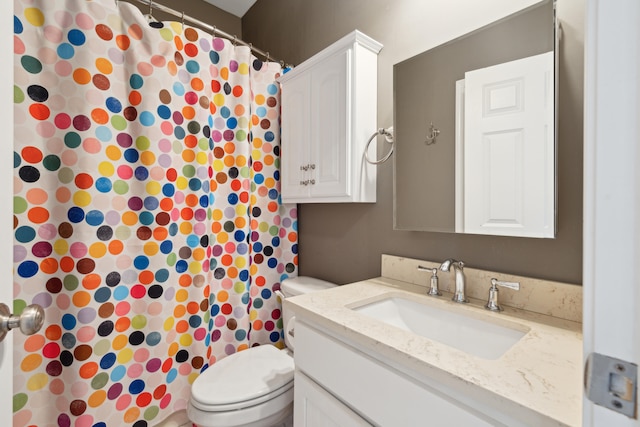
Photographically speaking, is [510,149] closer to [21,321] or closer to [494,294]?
[494,294]

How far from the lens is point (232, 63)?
1.55 metres

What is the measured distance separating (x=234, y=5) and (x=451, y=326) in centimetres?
259

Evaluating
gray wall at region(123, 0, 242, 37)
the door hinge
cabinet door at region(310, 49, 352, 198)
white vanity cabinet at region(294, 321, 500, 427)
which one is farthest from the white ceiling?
the door hinge

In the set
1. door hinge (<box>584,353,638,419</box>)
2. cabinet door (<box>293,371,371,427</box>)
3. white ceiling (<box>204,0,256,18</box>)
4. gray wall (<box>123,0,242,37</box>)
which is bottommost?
cabinet door (<box>293,371,371,427</box>)

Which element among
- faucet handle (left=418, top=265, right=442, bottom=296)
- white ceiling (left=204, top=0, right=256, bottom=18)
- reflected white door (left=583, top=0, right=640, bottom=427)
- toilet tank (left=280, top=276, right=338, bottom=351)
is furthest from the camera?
white ceiling (left=204, top=0, right=256, bottom=18)

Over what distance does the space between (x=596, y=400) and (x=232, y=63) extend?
70.6 inches

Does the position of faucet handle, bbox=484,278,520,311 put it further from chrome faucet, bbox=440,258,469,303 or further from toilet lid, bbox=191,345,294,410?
toilet lid, bbox=191,345,294,410

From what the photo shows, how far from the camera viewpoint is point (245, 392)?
3.61 ft

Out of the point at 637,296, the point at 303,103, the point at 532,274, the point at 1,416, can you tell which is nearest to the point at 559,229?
the point at 532,274

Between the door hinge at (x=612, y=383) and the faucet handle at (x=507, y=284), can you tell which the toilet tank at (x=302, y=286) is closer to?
the faucet handle at (x=507, y=284)

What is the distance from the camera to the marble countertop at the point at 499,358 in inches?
19.0

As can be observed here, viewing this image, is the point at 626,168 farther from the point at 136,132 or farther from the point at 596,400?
the point at 136,132

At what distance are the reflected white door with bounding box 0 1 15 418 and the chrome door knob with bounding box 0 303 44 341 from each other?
0.08ft

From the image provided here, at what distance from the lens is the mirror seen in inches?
33.4
